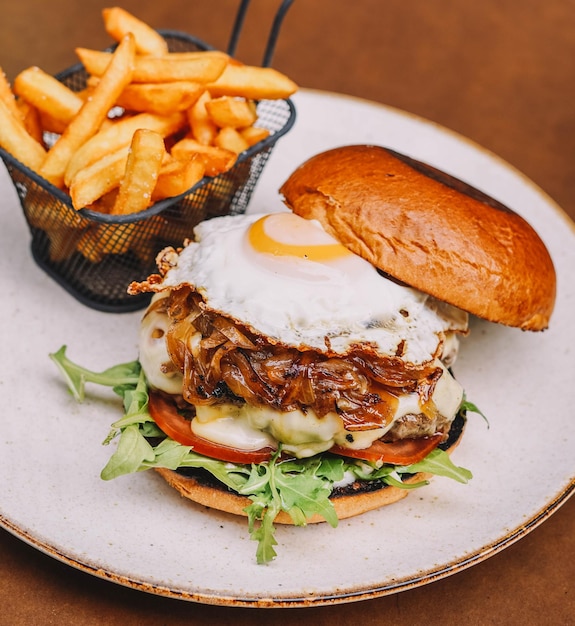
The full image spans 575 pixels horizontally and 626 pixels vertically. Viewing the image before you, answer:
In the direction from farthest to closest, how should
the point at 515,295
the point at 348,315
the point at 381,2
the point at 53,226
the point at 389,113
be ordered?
the point at 381,2, the point at 389,113, the point at 53,226, the point at 515,295, the point at 348,315

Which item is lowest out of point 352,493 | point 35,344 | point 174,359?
point 35,344

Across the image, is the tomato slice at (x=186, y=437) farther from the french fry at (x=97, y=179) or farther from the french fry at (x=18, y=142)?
the french fry at (x=18, y=142)

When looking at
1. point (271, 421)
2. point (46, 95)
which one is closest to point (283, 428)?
point (271, 421)

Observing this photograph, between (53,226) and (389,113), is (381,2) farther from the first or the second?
(53,226)

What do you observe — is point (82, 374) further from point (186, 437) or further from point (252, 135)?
point (252, 135)

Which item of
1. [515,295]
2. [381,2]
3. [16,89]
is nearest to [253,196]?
[16,89]

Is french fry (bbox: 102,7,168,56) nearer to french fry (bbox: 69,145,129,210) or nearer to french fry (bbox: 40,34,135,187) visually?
french fry (bbox: 40,34,135,187)

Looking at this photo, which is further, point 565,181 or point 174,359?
point 565,181
